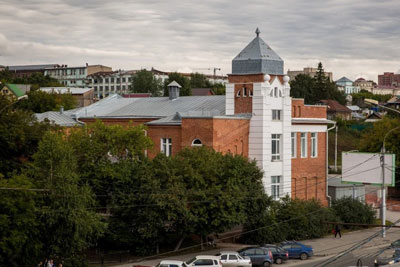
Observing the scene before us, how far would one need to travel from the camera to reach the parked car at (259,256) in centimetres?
3672

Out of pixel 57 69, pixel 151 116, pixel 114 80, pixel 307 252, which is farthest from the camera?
pixel 57 69

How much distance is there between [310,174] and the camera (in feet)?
169

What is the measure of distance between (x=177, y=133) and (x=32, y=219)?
1767cm

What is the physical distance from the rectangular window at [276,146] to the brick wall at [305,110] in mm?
3269

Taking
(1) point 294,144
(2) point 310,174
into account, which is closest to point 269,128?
(1) point 294,144

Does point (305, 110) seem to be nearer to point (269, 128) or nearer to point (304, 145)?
point (304, 145)

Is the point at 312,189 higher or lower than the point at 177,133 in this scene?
lower

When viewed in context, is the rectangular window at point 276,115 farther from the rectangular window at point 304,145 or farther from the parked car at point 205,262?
the parked car at point 205,262

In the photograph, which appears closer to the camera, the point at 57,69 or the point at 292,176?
the point at 292,176

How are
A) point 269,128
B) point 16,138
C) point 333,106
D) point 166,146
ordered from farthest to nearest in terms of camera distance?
point 333,106 → point 166,146 → point 269,128 → point 16,138

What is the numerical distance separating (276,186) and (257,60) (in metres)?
9.20

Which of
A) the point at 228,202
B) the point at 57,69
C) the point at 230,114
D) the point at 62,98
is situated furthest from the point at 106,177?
the point at 57,69

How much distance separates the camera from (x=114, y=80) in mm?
161375

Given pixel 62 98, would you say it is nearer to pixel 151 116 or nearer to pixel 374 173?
pixel 151 116
